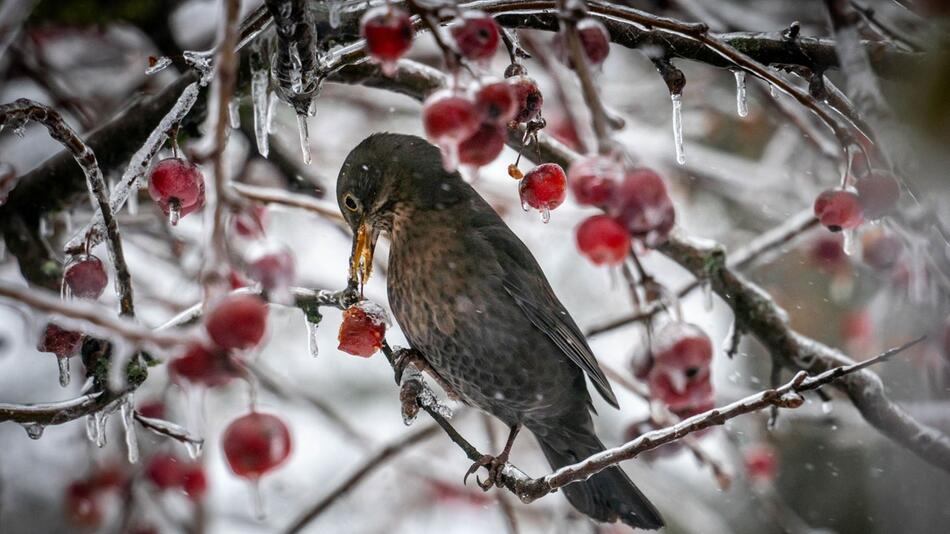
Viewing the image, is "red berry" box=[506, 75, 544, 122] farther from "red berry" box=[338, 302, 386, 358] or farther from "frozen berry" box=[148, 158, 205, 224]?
"frozen berry" box=[148, 158, 205, 224]

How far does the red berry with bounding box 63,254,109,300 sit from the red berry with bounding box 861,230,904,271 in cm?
204

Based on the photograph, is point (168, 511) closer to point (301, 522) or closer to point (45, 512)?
point (301, 522)

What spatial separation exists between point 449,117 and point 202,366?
0.50 m

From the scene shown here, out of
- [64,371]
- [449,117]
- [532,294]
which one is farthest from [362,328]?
[532,294]

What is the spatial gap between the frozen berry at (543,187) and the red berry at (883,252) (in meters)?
1.08

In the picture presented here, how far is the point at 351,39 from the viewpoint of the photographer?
231cm

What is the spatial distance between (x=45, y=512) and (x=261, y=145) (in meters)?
3.69

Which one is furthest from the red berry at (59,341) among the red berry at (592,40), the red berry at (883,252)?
the red berry at (883,252)

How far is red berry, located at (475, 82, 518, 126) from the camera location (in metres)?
1.37

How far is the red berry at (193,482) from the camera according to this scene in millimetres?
3076

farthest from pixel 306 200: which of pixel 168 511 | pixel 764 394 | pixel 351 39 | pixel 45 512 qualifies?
pixel 45 512

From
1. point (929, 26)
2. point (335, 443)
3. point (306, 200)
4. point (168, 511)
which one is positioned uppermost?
point (929, 26)

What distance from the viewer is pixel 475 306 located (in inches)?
116

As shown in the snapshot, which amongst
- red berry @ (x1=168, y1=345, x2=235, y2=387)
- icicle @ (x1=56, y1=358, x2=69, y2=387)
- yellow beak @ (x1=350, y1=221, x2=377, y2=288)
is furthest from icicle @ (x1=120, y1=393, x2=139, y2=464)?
red berry @ (x1=168, y1=345, x2=235, y2=387)
